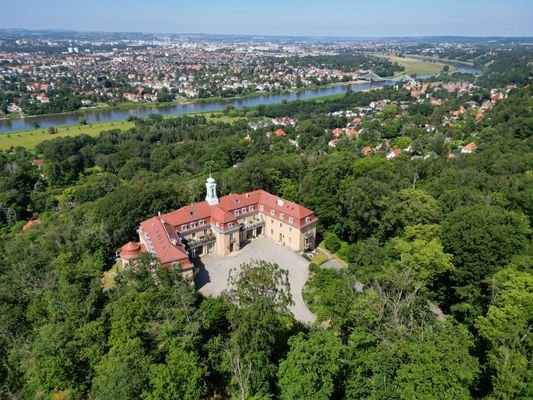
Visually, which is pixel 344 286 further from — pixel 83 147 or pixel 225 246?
pixel 83 147

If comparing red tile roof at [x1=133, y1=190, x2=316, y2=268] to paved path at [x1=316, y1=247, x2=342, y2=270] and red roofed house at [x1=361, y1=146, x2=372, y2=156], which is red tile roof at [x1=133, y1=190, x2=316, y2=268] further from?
red roofed house at [x1=361, y1=146, x2=372, y2=156]

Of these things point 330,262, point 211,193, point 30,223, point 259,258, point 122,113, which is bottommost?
point 122,113

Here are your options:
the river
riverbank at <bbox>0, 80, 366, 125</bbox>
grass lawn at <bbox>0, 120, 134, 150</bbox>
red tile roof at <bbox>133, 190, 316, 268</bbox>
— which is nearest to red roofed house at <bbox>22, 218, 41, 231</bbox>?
red tile roof at <bbox>133, 190, 316, 268</bbox>

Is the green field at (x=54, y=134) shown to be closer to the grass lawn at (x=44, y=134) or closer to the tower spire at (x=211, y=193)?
the grass lawn at (x=44, y=134)

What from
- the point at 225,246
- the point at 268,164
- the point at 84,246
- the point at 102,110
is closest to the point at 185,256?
Result: the point at 225,246

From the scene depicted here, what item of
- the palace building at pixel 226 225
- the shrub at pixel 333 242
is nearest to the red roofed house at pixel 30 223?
the palace building at pixel 226 225

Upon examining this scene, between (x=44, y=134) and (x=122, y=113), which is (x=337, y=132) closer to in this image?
(x=44, y=134)

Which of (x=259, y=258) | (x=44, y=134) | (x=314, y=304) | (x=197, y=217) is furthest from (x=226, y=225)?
(x=44, y=134)
